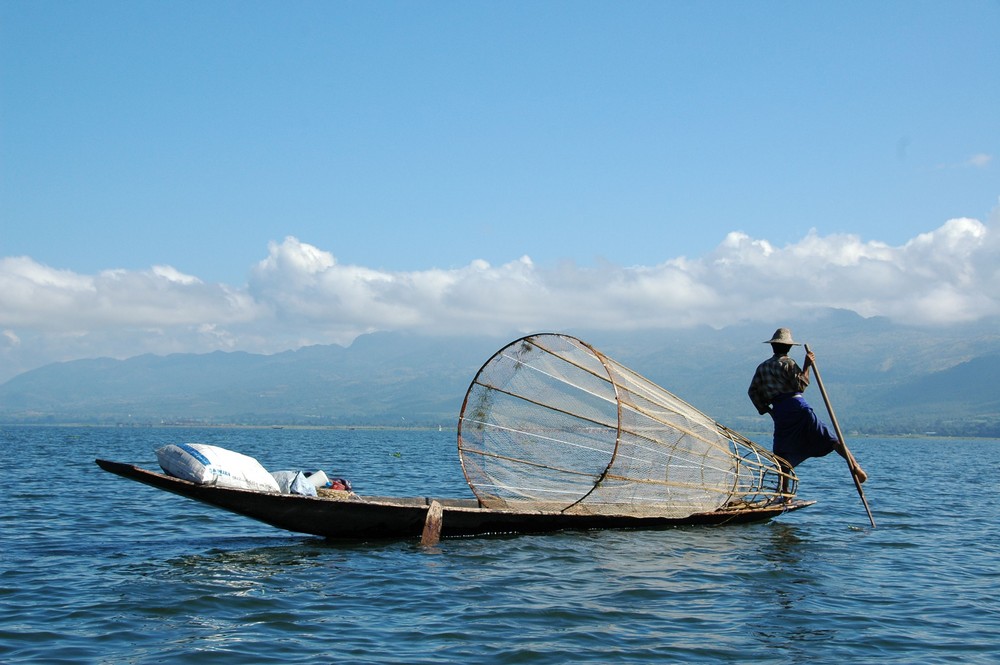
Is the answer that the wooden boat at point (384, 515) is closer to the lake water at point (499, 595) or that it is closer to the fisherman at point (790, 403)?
the lake water at point (499, 595)

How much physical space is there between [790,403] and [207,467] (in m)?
8.18

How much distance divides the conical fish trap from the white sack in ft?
10.3

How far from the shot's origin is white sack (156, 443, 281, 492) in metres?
11.2

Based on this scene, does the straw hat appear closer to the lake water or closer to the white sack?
the lake water

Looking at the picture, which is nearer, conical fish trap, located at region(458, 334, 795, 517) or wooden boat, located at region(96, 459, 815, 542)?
wooden boat, located at region(96, 459, 815, 542)

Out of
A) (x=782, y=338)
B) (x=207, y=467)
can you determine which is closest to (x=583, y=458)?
(x=782, y=338)

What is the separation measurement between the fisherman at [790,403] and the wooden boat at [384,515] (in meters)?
1.15

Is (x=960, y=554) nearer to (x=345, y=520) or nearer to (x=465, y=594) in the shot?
(x=465, y=594)

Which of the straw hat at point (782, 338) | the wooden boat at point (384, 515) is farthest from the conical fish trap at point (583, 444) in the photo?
the straw hat at point (782, 338)

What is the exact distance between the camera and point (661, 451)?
13719mm

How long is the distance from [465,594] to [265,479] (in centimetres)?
357

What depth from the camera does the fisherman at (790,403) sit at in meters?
14.0

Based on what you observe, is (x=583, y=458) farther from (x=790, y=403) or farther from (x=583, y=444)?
(x=790, y=403)

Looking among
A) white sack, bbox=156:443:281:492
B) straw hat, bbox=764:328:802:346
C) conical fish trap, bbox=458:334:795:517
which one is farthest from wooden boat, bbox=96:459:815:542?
straw hat, bbox=764:328:802:346
